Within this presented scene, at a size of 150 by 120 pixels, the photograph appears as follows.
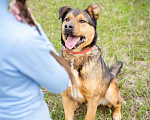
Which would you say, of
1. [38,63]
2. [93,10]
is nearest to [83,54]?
[93,10]

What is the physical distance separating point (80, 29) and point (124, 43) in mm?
2643

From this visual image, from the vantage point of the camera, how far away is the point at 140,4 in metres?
6.20

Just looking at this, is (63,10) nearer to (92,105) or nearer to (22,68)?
(92,105)

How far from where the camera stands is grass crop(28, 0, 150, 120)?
10.2 feet

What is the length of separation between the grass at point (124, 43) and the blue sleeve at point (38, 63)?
2.10 m

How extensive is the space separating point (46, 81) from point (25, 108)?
0.99 feet

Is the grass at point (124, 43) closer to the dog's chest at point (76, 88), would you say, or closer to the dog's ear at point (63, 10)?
the dog's chest at point (76, 88)

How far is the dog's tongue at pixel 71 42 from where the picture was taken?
233 centimetres

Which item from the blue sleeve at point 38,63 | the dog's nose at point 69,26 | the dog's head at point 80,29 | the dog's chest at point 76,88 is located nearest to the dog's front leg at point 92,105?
the dog's chest at point 76,88

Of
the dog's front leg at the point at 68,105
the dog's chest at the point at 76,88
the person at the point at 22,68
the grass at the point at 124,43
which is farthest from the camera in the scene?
the grass at the point at 124,43

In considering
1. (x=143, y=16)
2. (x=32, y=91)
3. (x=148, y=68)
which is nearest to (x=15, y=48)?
(x=32, y=91)

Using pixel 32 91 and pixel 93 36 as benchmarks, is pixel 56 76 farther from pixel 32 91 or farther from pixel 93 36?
pixel 93 36

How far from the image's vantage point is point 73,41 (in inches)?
94.3

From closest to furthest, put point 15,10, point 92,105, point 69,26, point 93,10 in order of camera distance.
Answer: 1. point 15,10
2. point 69,26
3. point 93,10
4. point 92,105
